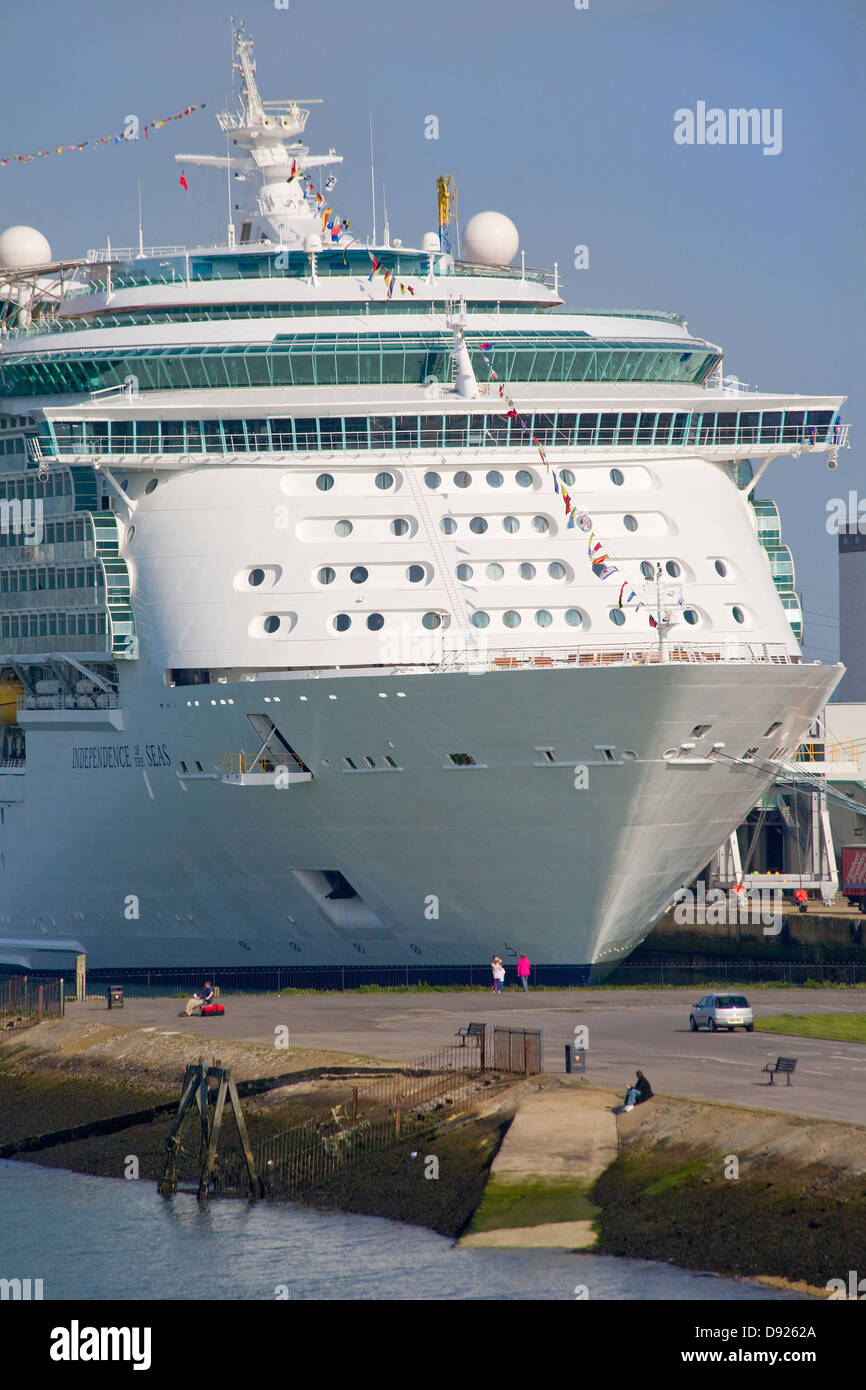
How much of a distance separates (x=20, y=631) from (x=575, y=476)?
15125 mm

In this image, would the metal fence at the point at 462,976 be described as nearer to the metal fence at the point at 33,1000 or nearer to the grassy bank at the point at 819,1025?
the metal fence at the point at 33,1000

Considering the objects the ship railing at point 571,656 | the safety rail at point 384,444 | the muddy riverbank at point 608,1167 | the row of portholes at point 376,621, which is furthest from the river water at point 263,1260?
the safety rail at point 384,444

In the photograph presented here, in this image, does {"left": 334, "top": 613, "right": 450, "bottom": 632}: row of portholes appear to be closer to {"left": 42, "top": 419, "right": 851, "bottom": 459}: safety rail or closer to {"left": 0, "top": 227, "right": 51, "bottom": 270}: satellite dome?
{"left": 42, "top": 419, "right": 851, "bottom": 459}: safety rail

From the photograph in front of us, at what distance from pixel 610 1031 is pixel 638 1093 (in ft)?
25.7

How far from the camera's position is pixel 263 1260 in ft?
88.3

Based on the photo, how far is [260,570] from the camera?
41.9 meters

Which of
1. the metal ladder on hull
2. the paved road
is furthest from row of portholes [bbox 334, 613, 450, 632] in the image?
the paved road

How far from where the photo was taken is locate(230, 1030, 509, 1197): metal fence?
30.3 meters

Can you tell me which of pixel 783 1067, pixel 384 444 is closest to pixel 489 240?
pixel 384 444

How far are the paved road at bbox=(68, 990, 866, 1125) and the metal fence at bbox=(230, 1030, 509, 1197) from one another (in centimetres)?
196

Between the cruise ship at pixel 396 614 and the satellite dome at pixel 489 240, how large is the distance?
14.2ft
